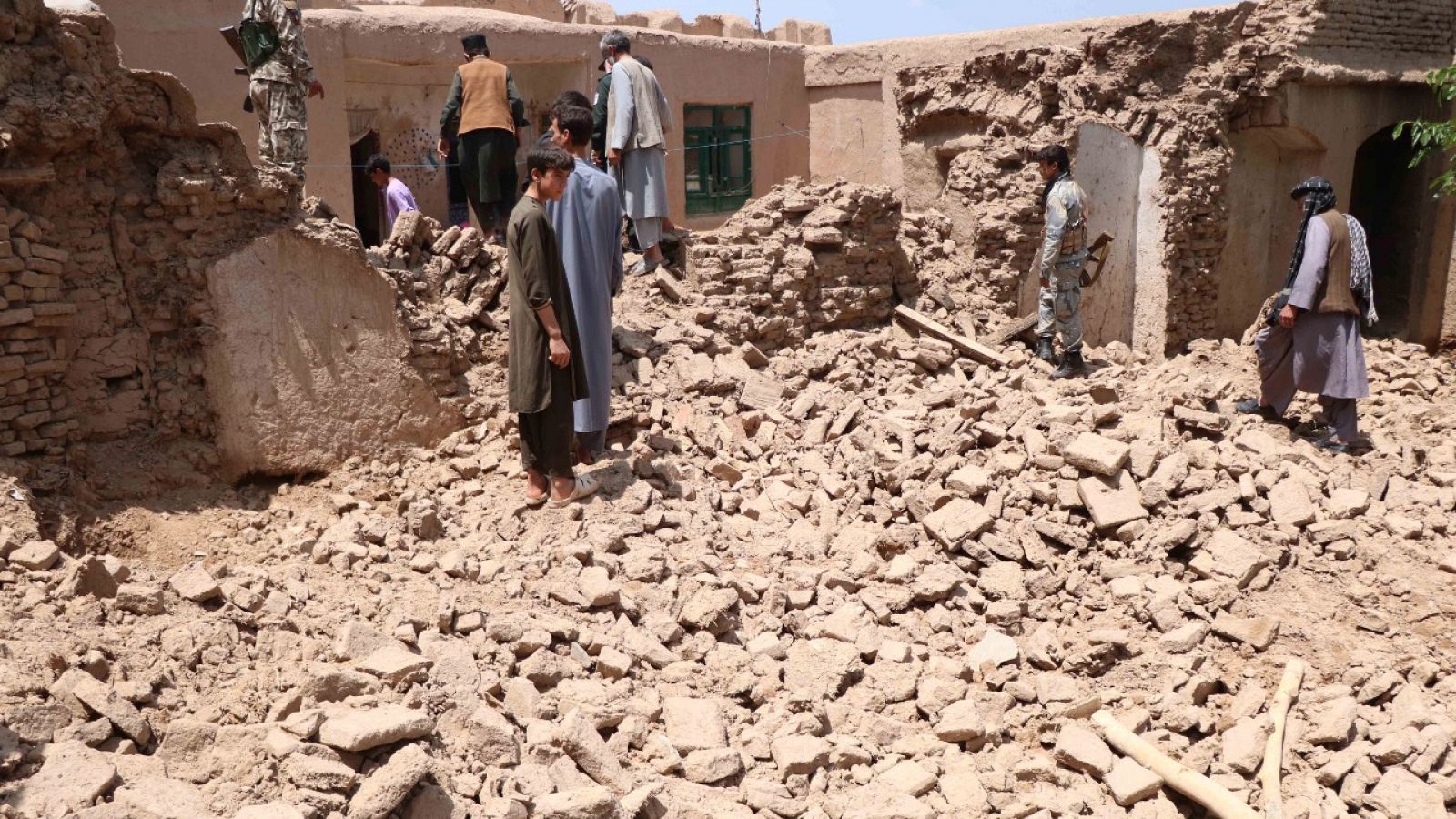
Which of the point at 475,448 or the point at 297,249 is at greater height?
the point at 297,249

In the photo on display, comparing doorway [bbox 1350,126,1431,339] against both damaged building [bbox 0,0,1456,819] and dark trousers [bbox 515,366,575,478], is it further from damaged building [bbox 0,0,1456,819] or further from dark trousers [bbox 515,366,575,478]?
dark trousers [bbox 515,366,575,478]

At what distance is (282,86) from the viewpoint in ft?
19.8

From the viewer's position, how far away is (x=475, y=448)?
18.4ft

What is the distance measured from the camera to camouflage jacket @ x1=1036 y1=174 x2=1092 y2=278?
285 inches

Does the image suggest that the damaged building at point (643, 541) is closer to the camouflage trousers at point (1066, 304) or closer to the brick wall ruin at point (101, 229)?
the brick wall ruin at point (101, 229)

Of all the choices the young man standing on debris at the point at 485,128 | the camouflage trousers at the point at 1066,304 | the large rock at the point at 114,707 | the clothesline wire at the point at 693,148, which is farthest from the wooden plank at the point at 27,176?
the camouflage trousers at the point at 1066,304

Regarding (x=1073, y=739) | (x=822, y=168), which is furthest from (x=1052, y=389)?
(x=822, y=168)

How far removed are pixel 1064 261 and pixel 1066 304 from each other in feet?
0.93

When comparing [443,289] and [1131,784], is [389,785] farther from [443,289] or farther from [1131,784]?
[443,289]

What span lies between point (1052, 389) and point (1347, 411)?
1693 millimetres

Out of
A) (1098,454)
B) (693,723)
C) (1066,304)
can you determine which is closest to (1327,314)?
(1066,304)

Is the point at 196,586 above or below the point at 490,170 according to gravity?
below

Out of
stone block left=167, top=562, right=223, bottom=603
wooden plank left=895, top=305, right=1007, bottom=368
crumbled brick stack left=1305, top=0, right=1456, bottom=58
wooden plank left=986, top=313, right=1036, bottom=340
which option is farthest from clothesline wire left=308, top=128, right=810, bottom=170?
crumbled brick stack left=1305, top=0, right=1456, bottom=58

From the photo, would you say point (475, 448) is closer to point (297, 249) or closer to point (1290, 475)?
point (297, 249)
